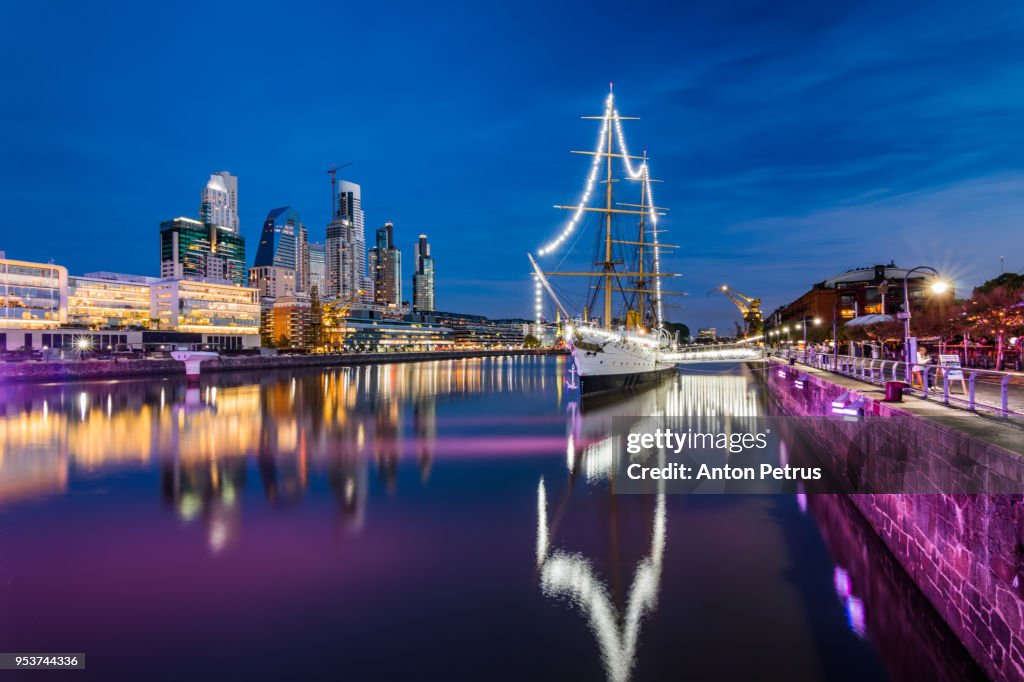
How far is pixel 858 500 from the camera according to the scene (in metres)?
14.9

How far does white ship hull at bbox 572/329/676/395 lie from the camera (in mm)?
45875

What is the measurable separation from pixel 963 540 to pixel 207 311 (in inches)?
5908

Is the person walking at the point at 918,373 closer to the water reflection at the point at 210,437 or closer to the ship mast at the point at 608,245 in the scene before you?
the water reflection at the point at 210,437

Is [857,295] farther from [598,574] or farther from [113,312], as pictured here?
[113,312]

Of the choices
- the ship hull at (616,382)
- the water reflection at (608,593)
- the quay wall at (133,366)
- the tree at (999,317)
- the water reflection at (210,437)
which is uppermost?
the tree at (999,317)

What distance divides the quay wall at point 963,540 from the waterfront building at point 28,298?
119 metres

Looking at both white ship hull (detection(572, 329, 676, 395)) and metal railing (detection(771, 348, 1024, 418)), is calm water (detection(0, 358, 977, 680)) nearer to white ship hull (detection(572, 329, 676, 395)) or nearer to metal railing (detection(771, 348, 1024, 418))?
metal railing (detection(771, 348, 1024, 418))

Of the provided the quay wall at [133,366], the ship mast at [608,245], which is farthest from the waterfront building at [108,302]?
the ship mast at [608,245]

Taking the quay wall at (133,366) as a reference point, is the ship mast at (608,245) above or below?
above

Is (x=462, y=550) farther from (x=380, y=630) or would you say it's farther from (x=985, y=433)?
(x=985, y=433)

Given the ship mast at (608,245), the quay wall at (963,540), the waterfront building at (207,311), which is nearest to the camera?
the quay wall at (963,540)

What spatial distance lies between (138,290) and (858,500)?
498ft

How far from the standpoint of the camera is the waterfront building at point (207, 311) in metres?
134

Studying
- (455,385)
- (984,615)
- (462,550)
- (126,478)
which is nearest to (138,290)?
(455,385)
